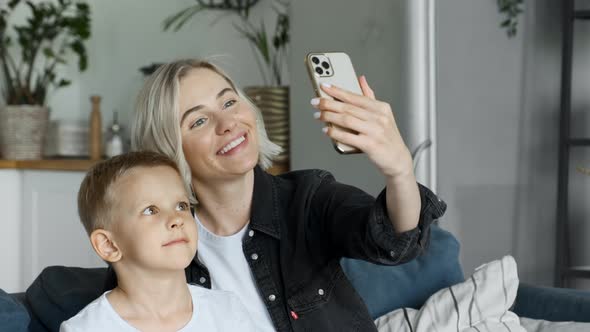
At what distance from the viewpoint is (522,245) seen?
304 centimetres

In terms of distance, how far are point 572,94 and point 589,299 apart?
3.54 feet

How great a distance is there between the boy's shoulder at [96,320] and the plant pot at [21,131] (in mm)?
2941

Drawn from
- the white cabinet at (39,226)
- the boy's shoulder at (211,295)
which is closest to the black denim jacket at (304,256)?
the boy's shoulder at (211,295)

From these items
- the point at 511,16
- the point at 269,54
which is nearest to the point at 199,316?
the point at 511,16

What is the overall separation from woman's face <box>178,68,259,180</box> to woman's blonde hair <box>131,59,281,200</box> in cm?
2

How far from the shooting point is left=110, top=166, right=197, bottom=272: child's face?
1.46m

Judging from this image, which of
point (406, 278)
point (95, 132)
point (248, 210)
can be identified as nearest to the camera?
point (248, 210)

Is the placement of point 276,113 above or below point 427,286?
above

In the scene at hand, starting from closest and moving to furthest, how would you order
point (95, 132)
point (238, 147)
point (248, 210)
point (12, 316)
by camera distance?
point (12, 316), point (238, 147), point (248, 210), point (95, 132)

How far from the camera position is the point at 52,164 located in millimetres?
4066

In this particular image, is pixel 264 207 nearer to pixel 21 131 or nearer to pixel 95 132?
pixel 95 132

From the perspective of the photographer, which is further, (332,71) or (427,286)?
(427,286)

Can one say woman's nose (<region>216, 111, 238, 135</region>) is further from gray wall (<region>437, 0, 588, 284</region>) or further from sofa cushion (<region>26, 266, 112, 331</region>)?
gray wall (<region>437, 0, 588, 284</region>)

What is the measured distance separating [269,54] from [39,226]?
1369 mm
